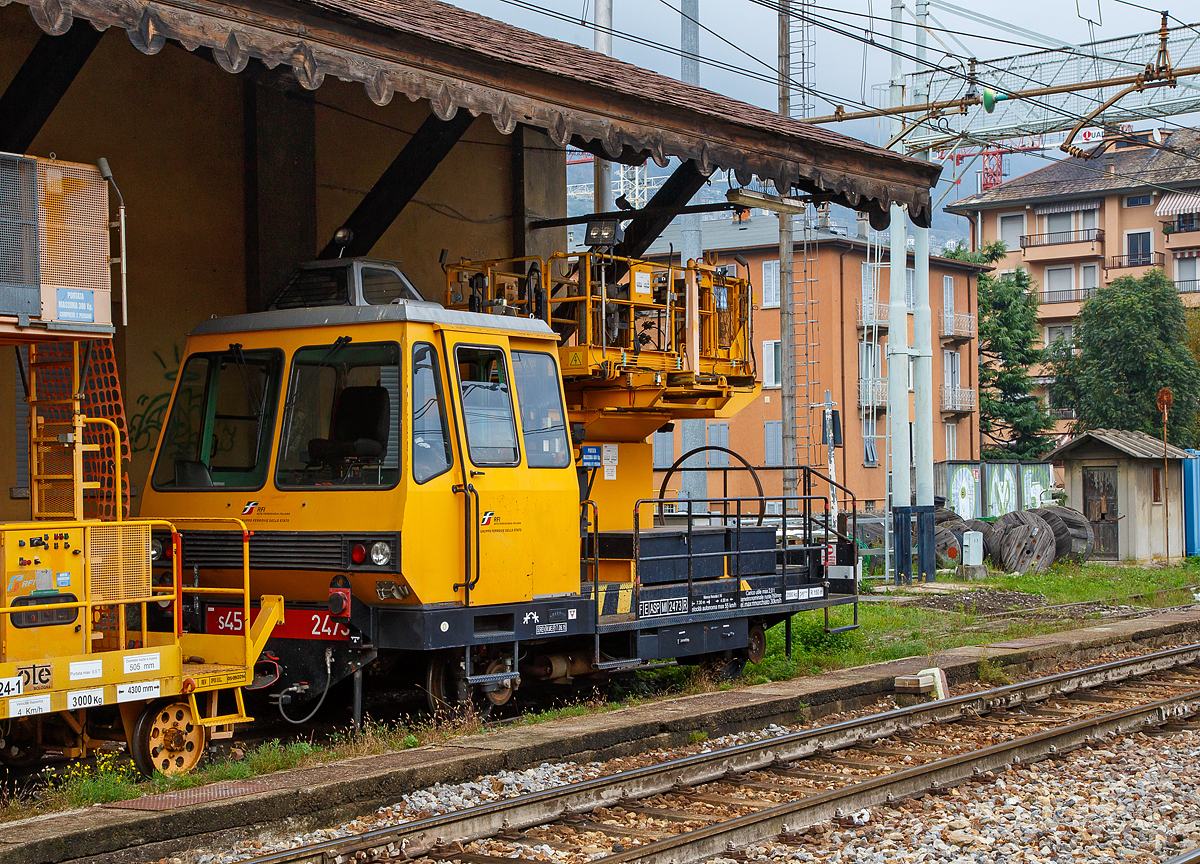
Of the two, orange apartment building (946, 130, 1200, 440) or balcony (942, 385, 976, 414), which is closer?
balcony (942, 385, 976, 414)

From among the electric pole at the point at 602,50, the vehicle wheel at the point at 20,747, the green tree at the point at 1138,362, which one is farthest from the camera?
the green tree at the point at 1138,362

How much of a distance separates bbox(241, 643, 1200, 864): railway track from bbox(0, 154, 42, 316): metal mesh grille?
3.58 metres

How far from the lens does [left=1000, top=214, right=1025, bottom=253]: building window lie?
257 feet

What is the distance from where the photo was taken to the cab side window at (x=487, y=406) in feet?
33.1

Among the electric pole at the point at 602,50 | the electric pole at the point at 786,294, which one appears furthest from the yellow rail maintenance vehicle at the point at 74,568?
the electric pole at the point at 786,294

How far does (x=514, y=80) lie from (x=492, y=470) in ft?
10.6

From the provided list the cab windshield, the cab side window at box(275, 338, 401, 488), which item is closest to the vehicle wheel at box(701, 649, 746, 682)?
the cab side window at box(275, 338, 401, 488)

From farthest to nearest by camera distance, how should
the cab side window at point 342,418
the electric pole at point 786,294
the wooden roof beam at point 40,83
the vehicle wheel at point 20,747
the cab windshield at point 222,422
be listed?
the electric pole at point 786,294, the cab windshield at point 222,422, the wooden roof beam at point 40,83, the cab side window at point 342,418, the vehicle wheel at point 20,747

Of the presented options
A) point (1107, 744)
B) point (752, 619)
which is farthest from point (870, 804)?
point (752, 619)

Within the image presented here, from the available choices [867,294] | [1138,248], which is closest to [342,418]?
[867,294]

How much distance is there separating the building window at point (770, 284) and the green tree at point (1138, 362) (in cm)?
Answer: 1601

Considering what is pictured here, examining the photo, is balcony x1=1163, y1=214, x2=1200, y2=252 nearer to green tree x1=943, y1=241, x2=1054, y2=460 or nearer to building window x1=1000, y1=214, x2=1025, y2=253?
building window x1=1000, y1=214, x2=1025, y2=253

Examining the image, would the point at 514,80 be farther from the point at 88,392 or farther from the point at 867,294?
the point at 867,294

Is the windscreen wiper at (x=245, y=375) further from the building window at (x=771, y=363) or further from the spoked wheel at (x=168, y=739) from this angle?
the building window at (x=771, y=363)
